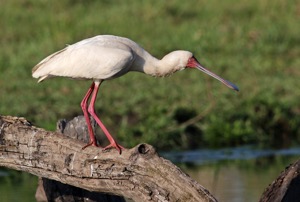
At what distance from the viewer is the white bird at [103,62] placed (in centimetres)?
791

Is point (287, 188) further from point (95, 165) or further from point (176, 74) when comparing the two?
point (176, 74)

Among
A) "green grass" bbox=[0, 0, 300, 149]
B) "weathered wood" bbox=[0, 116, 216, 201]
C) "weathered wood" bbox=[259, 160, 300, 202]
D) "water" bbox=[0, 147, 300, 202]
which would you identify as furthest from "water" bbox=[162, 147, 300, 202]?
"weathered wood" bbox=[259, 160, 300, 202]

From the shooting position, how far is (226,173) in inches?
423

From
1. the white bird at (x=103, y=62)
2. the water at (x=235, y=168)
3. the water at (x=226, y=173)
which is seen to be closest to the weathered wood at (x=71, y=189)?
the white bird at (x=103, y=62)

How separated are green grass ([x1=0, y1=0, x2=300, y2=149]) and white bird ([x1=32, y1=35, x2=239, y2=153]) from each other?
3.27m

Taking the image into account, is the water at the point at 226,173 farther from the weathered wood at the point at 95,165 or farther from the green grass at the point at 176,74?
the weathered wood at the point at 95,165

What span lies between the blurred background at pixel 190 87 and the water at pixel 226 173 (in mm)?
10

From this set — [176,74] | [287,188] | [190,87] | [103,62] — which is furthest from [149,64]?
[176,74]

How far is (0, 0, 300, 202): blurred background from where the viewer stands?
1129 centimetres

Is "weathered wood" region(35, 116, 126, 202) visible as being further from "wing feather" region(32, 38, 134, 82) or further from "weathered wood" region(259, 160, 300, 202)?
"weathered wood" region(259, 160, 300, 202)

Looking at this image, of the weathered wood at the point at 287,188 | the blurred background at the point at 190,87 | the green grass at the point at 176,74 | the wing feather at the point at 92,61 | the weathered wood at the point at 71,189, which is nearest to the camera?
the weathered wood at the point at 287,188

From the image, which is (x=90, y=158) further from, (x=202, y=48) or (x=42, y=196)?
(x=202, y=48)

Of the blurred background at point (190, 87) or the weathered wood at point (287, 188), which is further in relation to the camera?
the blurred background at point (190, 87)

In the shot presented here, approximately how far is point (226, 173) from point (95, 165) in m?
3.83
